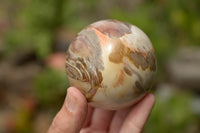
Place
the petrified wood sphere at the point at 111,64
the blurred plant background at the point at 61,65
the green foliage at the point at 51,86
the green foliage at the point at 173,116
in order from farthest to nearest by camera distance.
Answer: the green foliage at the point at 51,86, the blurred plant background at the point at 61,65, the green foliage at the point at 173,116, the petrified wood sphere at the point at 111,64

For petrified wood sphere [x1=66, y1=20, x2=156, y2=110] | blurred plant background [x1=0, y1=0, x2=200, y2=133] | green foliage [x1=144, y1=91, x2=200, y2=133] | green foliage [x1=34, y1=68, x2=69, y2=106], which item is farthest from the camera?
green foliage [x1=34, y1=68, x2=69, y2=106]

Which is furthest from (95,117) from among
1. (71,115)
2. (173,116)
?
(173,116)

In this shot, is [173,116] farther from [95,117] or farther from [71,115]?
[71,115]

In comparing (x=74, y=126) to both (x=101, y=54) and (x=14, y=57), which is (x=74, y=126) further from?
(x=14, y=57)

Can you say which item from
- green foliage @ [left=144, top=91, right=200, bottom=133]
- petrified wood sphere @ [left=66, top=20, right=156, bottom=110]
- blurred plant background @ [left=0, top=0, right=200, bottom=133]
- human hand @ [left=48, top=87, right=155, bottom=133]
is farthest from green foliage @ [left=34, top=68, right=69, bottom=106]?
petrified wood sphere @ [left=66, top=20, right=156, bottom=110]

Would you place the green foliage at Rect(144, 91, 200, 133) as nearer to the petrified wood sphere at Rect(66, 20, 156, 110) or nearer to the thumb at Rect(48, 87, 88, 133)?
the petrified wood sphere at Rect(66, 20, 156, 110)

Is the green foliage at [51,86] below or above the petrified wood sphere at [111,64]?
below

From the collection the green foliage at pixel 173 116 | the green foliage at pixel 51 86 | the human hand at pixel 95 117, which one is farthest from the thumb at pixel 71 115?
the green foliage at pixel 51 86

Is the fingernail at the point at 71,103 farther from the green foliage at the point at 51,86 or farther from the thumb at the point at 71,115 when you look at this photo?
the green foliage at the point at 51,86
